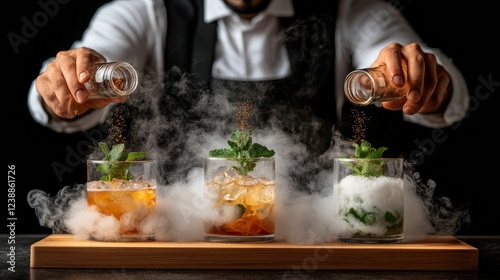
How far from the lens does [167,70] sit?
10.4 feet

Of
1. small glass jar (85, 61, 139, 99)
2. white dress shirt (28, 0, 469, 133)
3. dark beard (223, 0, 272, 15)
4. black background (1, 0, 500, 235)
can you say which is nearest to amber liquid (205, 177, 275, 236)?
small glass jar (85, 61, 139, 99)

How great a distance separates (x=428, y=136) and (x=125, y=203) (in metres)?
1.96

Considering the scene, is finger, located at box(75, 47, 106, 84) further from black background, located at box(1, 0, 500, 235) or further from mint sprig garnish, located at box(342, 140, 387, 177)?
black background, located at box(1, 0, 500, 235)

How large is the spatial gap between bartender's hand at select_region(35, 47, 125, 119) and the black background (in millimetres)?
1272

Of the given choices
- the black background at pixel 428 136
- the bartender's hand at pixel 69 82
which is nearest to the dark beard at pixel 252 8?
the black background at pixel 428 136

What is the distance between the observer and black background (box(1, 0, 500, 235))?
10.9ft

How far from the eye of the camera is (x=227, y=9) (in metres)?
3.15

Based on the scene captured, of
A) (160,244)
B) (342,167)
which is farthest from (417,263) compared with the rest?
(160,244)

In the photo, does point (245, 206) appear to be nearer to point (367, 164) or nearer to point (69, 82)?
point (367, 164)

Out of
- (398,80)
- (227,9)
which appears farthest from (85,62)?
(227,9)

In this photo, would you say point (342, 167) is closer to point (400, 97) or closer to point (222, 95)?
point (400, 97)

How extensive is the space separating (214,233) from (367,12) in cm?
181

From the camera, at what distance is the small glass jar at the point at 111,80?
5.97 feet

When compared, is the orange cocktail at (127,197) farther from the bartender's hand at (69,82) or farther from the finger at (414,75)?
the finger at (414,75)
